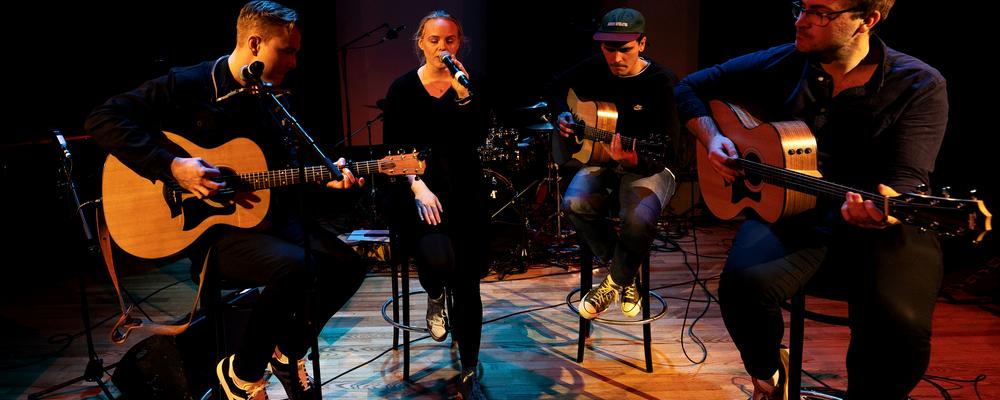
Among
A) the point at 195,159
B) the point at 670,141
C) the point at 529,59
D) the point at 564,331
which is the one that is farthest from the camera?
the point at 529,59

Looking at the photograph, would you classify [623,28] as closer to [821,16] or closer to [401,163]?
[821,16]

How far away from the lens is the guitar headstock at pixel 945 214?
1.82 meters

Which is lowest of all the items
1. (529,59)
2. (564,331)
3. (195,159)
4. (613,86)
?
(564,331)

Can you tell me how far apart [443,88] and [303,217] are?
4.91ft

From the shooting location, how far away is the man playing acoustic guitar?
2.49m

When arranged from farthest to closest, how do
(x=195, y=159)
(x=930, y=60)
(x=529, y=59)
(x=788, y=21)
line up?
(x=529, y=59), (x=788, y=21), (x=930, y=60), (x=195, y=159)

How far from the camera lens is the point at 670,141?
10.8 feet

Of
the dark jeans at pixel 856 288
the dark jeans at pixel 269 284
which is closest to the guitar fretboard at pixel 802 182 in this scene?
the dark jeans at pixel 856 288

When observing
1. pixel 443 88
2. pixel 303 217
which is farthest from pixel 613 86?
pixel 303 217

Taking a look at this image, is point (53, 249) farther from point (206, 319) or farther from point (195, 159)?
point (195, 159)

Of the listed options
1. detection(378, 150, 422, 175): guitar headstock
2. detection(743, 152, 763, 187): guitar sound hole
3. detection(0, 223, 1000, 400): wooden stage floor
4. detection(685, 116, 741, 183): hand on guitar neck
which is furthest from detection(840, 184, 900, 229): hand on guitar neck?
detection(378, 150, 422, 175): guitar headstock

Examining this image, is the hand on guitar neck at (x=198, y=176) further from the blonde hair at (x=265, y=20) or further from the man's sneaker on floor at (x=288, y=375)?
the man's sneaker on floor at (x=288, y=375)

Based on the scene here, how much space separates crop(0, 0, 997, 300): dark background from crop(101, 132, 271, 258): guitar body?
65 cm

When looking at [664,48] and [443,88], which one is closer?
[443,88]
